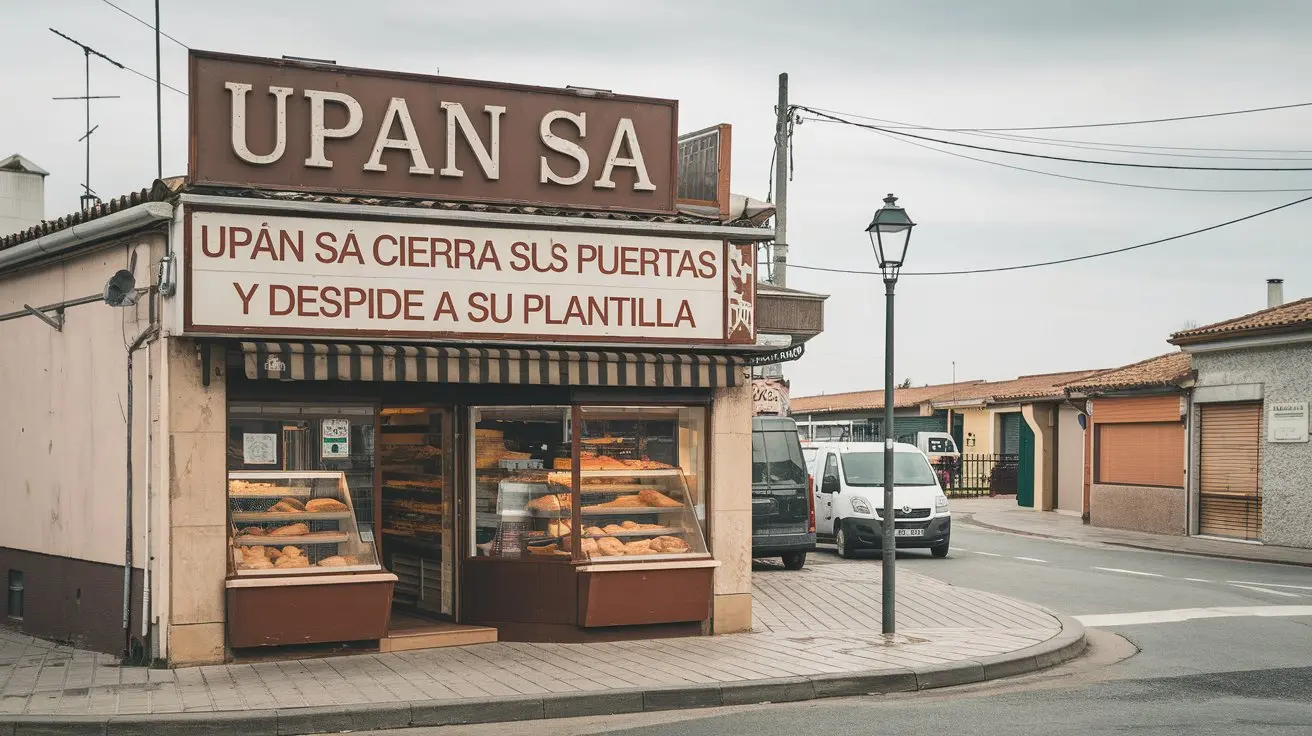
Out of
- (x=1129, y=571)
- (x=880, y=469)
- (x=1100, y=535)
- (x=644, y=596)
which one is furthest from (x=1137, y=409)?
(x=644, y=596)

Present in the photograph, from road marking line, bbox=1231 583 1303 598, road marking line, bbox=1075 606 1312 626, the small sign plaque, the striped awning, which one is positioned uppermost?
the striped awning

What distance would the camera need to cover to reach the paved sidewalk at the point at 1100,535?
2261cm

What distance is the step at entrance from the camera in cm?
1125

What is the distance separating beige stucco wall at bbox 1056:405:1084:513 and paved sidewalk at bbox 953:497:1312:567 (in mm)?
984

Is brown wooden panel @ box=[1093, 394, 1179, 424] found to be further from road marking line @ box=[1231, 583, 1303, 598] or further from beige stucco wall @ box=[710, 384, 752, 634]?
beige stucco wall @ box=[710, 384, 752, 634]

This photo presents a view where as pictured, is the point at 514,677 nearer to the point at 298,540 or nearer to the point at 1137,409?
the point at 298,540

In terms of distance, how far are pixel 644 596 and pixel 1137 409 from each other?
20054 millimetres

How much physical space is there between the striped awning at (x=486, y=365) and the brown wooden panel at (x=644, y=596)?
5.68ft

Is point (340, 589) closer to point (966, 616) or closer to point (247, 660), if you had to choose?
point (247, 660)

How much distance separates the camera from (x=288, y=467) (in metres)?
11.2

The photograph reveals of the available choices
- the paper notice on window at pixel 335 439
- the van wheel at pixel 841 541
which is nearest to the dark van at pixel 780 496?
the van wheel at pixel 841 541

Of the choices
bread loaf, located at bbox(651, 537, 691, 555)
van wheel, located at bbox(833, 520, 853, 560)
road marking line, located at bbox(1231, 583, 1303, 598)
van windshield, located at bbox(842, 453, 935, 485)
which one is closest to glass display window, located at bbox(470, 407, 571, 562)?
bread loaf, located at bbox(651, 537, 691, 555)

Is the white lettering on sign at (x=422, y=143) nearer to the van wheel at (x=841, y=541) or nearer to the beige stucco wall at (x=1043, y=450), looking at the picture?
the van wheel at (x=841, y=541)

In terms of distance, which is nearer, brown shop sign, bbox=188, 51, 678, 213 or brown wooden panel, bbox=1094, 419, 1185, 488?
brown shop sign, bbox=188, 51, 678, 213
